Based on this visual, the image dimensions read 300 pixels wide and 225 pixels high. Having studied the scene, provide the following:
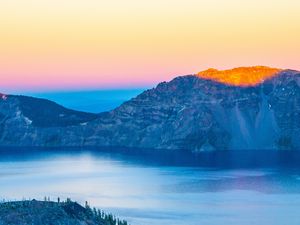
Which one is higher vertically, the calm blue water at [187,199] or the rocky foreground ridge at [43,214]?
the rocky foreground ridge at [43,214]

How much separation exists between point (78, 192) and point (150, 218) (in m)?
49.4

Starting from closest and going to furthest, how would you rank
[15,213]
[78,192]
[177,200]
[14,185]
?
1. [15,213]
2. [177,200]
3. [78,192]
4. [14,185]

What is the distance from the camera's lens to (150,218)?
12962cm

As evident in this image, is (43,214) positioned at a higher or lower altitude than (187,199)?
higher

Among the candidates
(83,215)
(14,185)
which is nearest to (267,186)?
(14,185)

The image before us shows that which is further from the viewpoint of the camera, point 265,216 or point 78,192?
point 78,192

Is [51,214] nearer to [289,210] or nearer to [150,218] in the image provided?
[150,218]

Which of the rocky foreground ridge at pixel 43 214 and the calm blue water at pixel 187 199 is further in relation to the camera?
the calm blue water at pixel 187 199

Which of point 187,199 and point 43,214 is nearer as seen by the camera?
point 43,214

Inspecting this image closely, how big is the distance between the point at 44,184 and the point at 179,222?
79.3 meters

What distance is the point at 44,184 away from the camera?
649 feet

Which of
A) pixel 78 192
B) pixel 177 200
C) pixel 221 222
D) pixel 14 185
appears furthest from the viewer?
pixel 14 185

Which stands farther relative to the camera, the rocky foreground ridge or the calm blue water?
the calm blue water

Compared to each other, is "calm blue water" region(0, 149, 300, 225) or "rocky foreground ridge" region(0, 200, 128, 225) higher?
"rocky foreground ridge" region(0, 200, 128, 225)
